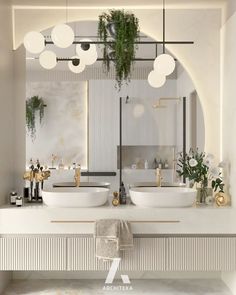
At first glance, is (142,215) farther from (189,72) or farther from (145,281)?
(189,72)

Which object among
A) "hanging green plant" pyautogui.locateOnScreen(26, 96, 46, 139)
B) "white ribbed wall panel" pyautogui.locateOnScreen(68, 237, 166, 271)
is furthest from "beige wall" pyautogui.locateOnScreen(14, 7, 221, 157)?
"white ribbed wall panel" pyautogui.locateOnScreen(68, 237, 166, 271)

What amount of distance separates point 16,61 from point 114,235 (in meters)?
1.93

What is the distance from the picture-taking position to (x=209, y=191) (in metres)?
4.08

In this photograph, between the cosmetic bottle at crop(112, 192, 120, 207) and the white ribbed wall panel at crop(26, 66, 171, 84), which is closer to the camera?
the cosmetic bottle at crop(112, 192, 120, 207)

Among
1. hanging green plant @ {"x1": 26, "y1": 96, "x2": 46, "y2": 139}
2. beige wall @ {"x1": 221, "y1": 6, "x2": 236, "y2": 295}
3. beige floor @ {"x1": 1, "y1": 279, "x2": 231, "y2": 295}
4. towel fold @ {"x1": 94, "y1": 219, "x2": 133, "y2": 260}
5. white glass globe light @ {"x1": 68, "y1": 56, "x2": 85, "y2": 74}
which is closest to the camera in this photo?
towel fold @ {"x1": 94, "y1": 219, "x2": 133, "y2": 260}

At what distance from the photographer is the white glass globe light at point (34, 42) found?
4.05 m

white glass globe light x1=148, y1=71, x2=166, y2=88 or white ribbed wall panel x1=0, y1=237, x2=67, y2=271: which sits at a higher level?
white glass globe light x1=148, y1=71, x2=166, y2=88

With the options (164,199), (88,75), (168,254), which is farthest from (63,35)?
(168,254)

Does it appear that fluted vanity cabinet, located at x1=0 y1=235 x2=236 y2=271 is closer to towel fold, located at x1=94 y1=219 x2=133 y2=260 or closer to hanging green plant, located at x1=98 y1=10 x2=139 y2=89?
towel fold, located at x1=94 y1=219 x2=133 y2=260

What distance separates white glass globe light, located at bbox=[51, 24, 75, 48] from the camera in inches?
157

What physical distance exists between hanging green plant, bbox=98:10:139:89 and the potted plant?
0.99m

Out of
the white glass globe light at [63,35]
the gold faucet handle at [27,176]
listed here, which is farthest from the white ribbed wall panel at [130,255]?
the white glass globe light at [63,35]

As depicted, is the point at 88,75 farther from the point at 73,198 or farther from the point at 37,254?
the point at 37,254

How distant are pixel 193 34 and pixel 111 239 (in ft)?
7.00
